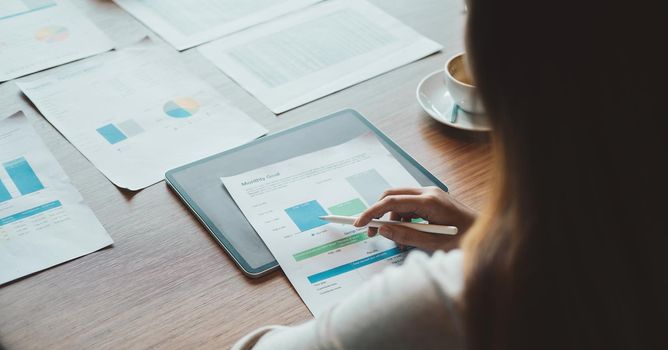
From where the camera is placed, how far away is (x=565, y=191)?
573 mm

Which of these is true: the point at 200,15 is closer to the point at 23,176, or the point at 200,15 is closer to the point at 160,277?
the point at 23,176

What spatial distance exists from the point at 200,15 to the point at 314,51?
0.28 m

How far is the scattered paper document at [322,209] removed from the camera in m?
0.96

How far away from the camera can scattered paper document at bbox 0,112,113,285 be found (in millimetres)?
994

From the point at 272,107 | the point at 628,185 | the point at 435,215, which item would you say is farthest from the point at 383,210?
the point at 628,185

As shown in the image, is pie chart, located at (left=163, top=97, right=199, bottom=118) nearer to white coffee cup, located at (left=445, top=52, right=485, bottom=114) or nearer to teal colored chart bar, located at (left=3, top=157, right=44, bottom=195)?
teal colored chart bar, located at (left=3, top=157, right=44, bottom=195)

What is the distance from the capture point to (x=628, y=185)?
0.56 meters

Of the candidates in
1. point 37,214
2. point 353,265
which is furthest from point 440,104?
point 37,214

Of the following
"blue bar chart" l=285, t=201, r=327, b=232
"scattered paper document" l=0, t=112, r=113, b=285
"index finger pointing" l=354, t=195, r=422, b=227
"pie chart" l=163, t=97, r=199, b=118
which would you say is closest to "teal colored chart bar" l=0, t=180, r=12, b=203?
"scattered paper document" l=0, t=112, r=113, b=285

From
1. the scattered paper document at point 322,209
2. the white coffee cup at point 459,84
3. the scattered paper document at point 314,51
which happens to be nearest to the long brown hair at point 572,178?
the scattered paper document at point 322,209

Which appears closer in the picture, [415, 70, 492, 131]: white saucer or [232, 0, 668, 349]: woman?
[232, 0, 668, 349]: woman

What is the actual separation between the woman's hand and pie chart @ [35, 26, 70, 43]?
2.61 feet

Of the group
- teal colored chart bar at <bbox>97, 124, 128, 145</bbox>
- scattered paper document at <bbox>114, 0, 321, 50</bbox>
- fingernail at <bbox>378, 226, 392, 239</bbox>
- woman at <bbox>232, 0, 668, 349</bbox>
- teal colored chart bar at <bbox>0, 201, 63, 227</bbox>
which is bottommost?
teal colored chart bar at <bbox>0, 201, 63, 227</bbox>

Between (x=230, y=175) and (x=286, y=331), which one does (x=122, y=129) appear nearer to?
(x=230, y=175)
